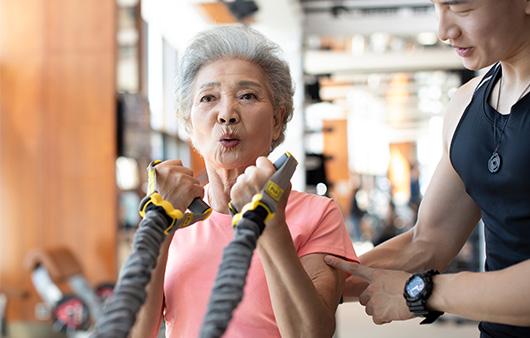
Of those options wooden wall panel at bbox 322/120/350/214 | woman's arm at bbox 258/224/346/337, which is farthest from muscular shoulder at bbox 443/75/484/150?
wooden wall panel at bbox 322/120/350/214

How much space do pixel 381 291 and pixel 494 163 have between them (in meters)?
0.40

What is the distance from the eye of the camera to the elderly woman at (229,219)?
1.40 metres

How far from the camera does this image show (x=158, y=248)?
3.23 feet

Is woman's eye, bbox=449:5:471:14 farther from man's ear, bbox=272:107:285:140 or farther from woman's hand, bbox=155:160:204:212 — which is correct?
woman's hand, bbox=155:160:204:212

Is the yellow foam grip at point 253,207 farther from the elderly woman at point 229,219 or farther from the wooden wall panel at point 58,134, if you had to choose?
the wooden wall panel at point 58,134

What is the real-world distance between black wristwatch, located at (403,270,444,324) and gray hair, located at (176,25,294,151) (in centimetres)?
50

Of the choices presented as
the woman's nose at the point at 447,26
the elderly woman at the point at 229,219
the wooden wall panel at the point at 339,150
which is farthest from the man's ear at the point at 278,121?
the wooden wall panel at the point at 339,150

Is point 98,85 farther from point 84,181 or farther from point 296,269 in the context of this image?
point 296,269

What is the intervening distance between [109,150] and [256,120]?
184 inches

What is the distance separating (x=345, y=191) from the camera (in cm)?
2066

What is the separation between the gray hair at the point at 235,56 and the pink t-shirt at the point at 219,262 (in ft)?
0.82

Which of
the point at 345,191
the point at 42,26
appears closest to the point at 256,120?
the point at 42,26

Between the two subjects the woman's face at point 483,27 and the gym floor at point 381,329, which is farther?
the gym floor at point 381,329

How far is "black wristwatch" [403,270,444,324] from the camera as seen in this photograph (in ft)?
4.52
